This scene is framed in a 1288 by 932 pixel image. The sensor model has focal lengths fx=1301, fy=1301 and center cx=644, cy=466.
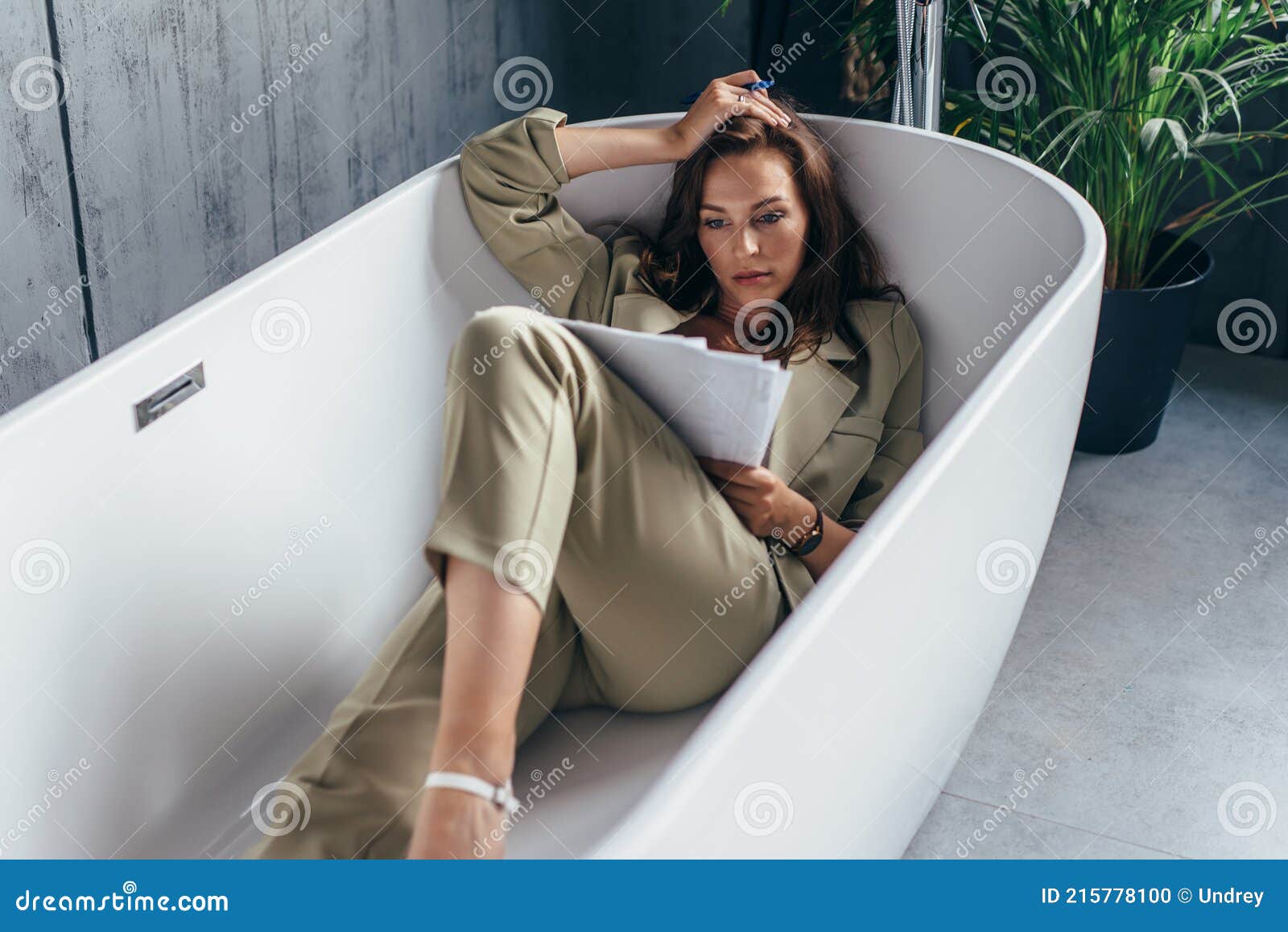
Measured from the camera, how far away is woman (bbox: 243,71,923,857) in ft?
3.72

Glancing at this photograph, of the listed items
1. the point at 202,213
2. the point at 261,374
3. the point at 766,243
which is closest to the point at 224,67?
the point at 202,213

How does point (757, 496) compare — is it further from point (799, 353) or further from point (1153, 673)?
point (1153, 673)

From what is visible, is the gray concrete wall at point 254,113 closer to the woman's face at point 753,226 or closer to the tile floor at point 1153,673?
the tile floor at point 1153,673

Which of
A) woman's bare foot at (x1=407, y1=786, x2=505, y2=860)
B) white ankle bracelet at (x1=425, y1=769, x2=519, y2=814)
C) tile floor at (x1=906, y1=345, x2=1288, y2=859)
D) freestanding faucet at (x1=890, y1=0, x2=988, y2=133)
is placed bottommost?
tile floor at (x1=906, y1=345, x2=1288, y2=859)

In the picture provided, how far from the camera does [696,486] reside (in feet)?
4.43

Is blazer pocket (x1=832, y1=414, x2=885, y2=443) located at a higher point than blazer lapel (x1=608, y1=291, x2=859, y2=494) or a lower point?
lower

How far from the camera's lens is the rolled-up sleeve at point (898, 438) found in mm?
1626

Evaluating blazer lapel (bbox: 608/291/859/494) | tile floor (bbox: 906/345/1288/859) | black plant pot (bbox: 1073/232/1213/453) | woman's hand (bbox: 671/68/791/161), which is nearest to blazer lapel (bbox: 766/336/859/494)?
blazer lapel (bbox: 608/291/859/494)

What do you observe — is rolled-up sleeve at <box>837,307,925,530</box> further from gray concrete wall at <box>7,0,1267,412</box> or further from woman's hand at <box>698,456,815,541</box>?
gray concrete wall at <box>7,0,1267,412</box>

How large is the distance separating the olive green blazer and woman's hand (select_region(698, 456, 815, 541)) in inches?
1.9

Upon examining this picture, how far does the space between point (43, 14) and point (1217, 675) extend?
1976mm

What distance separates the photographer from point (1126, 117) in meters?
2.27

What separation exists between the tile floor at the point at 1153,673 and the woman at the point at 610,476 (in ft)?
1.56
